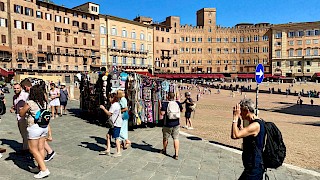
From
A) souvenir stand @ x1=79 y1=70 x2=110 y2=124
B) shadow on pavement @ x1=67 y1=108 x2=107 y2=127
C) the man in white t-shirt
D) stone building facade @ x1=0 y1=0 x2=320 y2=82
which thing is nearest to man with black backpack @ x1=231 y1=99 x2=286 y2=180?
the man in white t-shirt

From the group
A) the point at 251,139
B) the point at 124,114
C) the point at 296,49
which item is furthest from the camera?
the point at 296,49

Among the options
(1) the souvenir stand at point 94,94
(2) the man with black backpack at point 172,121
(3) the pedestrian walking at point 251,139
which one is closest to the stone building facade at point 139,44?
(1) the souvenir stand at point 94,94

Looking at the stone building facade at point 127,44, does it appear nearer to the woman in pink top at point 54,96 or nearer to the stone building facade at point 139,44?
the stone building facade at point 139,44

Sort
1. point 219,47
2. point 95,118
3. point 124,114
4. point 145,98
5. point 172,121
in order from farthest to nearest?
point 219,47 → point 95,118 → point 145,98 → point 124,114 → point 172,121

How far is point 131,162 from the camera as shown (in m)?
5.47

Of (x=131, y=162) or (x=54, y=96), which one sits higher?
(x=54, y=96)

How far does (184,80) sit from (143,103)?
5905 cm

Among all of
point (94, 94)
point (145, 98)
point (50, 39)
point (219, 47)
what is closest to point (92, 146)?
point (145, 98)

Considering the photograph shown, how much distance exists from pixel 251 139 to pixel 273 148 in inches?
11.7

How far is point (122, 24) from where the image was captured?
56500 mm

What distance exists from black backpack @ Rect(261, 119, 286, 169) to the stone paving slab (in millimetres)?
1937

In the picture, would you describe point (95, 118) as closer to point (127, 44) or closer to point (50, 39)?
point (50, 39)

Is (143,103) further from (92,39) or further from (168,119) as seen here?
(92,39)

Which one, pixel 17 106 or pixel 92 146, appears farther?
pixel 92 146
